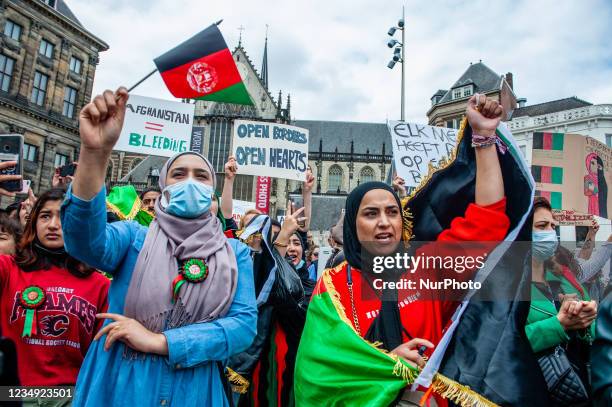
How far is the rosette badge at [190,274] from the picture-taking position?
1.94 metres

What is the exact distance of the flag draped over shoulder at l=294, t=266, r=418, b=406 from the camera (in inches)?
73.9

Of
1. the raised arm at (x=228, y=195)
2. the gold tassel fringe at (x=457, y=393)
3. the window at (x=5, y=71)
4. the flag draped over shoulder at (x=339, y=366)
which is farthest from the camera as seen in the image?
the window at (x=5, y=71)

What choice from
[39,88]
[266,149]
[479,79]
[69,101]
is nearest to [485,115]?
[266,149]

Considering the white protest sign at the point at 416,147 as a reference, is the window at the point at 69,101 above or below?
above

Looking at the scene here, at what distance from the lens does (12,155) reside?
2.73 m

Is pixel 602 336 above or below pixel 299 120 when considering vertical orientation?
below

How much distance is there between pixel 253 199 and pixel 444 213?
4327cm

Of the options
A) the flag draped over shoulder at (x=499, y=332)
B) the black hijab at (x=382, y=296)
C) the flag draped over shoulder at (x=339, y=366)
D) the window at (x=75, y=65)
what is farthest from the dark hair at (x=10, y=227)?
the window at (x=75, y=65)

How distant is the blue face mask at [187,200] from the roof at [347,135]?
57274 mm

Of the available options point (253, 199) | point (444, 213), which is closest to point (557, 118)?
point (253, 199)

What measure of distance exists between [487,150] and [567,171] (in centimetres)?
397

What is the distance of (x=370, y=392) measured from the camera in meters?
1.90

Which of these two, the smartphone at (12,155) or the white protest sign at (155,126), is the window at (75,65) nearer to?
the white protest sign at (155,126)

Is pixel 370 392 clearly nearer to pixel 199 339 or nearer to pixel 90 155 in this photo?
pixel 199 339
